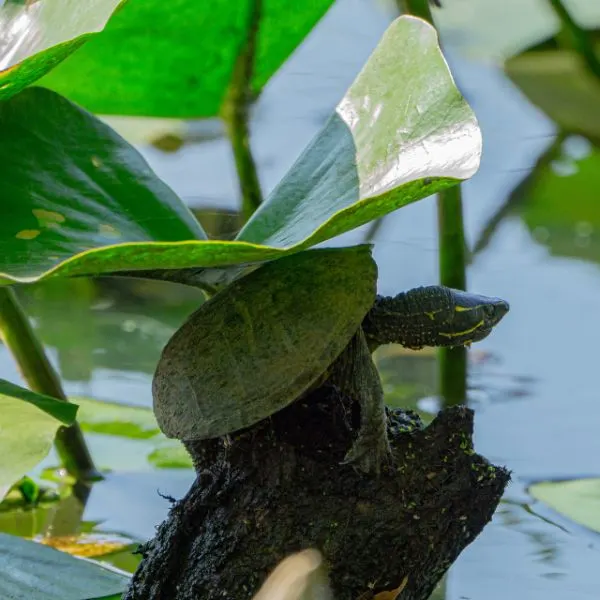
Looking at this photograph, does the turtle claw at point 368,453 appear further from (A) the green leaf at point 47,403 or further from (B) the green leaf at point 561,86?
(B) the green leaf at point 561,86

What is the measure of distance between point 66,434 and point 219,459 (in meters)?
0.62

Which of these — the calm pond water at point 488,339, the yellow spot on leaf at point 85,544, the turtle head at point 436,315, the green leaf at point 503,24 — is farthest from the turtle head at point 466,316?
the green leaf at point 503,24

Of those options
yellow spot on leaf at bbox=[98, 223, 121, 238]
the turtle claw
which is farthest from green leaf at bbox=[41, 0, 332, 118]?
the turtle claw

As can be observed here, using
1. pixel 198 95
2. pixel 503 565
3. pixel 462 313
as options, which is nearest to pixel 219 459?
pixel 462 313

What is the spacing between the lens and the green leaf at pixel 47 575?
1299 millimetres

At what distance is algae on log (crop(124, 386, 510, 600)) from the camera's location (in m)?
1.17

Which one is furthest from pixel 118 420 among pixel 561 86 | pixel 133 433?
pixel 561 86

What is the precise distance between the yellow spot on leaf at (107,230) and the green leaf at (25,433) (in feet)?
0.56

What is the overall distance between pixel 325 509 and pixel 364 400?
12 centimetres

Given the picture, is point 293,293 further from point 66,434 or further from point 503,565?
point 66,434

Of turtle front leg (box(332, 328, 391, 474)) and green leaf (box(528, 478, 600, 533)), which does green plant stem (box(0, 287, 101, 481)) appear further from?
green leaf (box(528, 478, 600, 533))

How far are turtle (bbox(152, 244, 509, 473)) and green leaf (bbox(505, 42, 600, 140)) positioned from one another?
2318 mm

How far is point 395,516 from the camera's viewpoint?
117 centimetres

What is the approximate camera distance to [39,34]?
125cm
